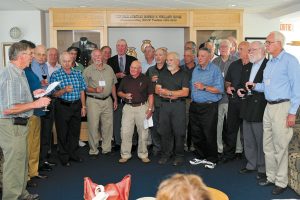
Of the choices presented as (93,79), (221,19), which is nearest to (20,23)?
(93,79)

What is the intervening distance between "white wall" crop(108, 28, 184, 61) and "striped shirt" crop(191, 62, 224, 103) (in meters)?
3.04

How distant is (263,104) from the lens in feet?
13.0

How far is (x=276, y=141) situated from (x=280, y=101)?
1.44 ft

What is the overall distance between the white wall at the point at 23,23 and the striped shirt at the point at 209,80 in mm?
4293

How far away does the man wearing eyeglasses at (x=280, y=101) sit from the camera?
3.47 metres

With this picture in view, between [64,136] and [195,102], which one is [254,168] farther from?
[64,136]

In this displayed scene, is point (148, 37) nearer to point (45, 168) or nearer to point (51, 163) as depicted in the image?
point (51, 163)

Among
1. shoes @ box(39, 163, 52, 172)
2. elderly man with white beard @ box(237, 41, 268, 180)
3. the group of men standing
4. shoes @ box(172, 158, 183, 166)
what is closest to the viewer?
the group of men standing

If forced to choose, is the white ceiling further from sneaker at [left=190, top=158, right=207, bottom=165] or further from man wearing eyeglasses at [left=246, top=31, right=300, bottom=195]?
sneaker at [left=190, top=158, right=207, bottom=165]

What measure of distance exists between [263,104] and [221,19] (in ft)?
11.3

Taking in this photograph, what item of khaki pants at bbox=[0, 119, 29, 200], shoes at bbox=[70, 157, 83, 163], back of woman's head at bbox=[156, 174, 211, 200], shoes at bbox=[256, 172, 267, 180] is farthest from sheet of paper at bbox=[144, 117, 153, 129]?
back of woman's head at bbox=[156, 174, 211, 200]

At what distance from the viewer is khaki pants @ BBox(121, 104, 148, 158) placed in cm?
479

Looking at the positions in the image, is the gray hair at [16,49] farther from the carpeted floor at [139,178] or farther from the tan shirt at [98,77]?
the tan shirt at [98,77]

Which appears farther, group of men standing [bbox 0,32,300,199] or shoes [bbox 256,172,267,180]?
shoes [bbox 256,172,267,180]
